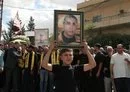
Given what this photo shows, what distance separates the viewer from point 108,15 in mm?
50188

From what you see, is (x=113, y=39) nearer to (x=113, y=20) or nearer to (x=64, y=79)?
(x=113, y=20)

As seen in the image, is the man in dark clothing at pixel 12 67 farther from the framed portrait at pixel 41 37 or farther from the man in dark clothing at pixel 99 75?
the man in dark clothing at pixel 99 75

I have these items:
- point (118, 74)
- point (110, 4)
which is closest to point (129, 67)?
point (118, 74)

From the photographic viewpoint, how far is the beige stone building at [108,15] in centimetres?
4522

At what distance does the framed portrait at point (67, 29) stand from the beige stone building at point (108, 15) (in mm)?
35574

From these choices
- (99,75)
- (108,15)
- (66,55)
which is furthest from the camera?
(108,15)

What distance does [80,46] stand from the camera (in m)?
8.00

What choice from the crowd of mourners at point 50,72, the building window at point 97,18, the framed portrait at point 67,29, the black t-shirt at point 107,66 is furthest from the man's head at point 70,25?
the building window at point 97,18

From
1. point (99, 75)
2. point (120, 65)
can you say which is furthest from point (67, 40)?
point (99, 75)

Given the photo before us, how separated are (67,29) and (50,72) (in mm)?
7111

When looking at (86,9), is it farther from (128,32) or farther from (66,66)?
(66,66)

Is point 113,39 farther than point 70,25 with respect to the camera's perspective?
Yes

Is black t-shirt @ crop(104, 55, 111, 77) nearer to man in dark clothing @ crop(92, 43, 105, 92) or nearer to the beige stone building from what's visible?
man in dark clothing @ crop(92, 43, 105, 92)

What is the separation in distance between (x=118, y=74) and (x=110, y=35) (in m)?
29.4
